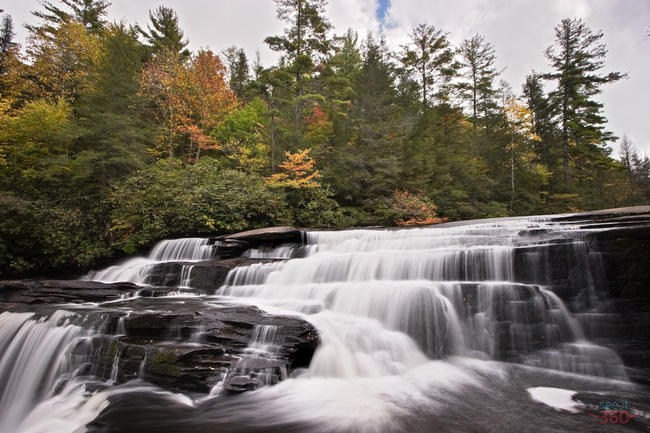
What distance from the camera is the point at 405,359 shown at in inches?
187

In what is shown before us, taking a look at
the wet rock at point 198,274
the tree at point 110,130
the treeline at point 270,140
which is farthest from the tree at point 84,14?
the wet rock at point 198,274

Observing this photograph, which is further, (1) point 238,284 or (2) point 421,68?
(2) point 421,68

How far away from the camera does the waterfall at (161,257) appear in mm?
9625

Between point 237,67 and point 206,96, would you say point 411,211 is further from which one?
point 237,67

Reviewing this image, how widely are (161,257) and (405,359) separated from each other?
31.8ft

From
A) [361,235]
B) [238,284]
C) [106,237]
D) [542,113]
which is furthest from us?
[542,113]

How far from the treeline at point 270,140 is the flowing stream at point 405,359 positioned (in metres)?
7.95

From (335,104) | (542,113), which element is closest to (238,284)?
(335,104)

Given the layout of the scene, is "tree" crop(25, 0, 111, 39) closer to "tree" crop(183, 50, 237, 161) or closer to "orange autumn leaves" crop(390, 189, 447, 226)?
"tree" crop(183, 50, 237, 161)

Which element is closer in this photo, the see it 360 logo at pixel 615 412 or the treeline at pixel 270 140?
the see it 360 logo at pixel 615 412

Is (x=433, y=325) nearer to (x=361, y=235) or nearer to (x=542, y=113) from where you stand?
(x=361, y=235)

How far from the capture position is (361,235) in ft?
34.8

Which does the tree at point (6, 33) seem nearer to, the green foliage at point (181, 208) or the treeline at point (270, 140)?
the treeline at point (270, 140)

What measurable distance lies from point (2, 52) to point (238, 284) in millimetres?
28681
